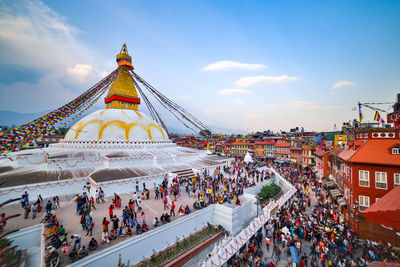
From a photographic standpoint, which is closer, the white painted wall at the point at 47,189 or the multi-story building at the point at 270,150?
the white painted wall at the point at 47,189

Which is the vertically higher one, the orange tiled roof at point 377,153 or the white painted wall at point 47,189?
the orange tiled roof at point 377,153

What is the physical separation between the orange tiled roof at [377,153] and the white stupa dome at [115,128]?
53.1 ft

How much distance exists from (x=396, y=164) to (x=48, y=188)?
1899cm

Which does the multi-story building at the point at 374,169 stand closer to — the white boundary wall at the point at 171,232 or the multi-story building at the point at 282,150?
the white boundary wall at the point at 171,232

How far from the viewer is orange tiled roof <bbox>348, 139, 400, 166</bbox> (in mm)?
9688

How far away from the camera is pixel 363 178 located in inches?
413

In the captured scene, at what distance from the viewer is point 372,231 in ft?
32.3

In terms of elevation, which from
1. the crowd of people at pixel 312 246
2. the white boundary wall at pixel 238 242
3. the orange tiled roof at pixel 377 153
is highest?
the orange tiled roof at pixel 377 153

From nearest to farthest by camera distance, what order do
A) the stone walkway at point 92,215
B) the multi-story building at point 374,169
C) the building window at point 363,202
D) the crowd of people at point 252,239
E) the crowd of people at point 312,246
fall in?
1. the crowd of people at point 252,239
2. the stone walkway at point 92,215
3. the crowd of people at point 312,246
4. the multi-story building at point 374,169
5. the building window at point 363,202

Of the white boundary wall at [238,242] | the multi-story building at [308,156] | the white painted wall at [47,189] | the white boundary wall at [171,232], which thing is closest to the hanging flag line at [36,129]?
the white painted wall at [47,189]

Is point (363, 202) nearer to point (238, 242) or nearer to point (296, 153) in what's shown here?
point (238, 242)

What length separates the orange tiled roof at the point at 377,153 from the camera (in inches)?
381

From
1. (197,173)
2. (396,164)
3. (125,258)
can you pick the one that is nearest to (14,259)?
(125,258)

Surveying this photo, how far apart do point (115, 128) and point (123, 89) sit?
503 cm
